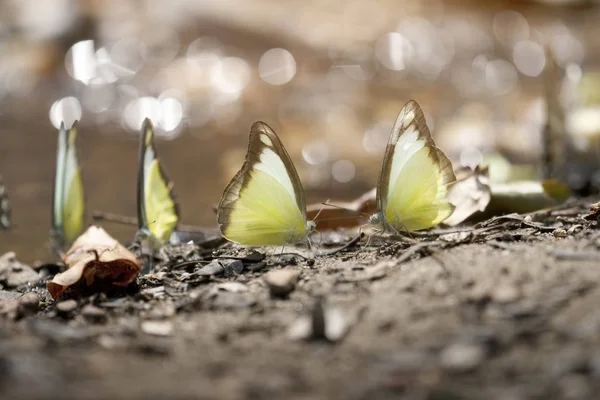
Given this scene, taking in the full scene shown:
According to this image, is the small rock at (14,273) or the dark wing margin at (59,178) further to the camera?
the dark wing margin at (59,178)

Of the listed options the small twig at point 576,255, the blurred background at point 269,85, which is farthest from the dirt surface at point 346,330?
the blurred background at point 269,85

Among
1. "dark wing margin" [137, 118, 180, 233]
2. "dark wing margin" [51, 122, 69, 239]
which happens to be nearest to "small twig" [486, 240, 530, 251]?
"dark wing margin" [137, 118, 180, 233]

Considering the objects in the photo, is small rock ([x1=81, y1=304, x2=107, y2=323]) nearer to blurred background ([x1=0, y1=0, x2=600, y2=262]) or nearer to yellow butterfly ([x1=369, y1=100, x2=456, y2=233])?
yellow butterfly ([x1=369, y1=100, x2=456, y2=233])

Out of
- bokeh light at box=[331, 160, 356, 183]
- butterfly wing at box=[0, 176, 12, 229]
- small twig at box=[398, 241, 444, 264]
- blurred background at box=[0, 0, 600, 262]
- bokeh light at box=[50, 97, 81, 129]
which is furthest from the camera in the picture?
bokeh light at box=[50, 97, 81, 129]

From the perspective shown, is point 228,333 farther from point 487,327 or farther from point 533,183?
point 533,183

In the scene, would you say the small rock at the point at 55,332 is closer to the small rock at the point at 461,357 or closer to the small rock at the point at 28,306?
the small rock at the point at 28,306

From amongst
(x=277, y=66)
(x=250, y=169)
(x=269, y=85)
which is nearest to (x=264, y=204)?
(x=250, y=169)
